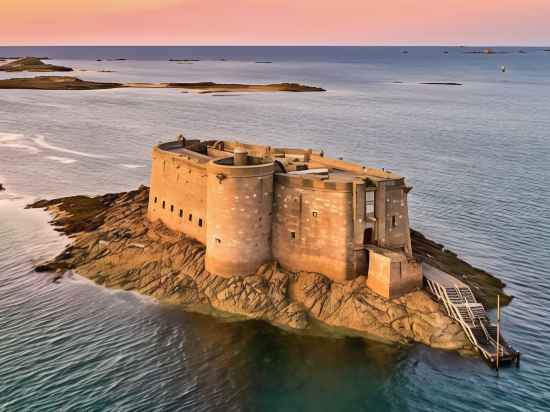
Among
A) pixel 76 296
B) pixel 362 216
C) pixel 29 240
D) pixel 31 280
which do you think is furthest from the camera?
pixel 29 240

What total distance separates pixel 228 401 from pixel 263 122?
118 m

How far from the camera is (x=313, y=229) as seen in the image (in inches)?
1956

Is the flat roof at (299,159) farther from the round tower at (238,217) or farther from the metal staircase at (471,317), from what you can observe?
the metal staircase at (471,317)

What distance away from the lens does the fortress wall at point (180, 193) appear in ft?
185

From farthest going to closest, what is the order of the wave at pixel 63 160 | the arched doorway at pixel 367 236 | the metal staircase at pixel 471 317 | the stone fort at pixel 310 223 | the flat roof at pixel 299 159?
the wave at pixel 63 160
the flat roof at pixel 299 159
the arched doorway at pixel 367 236
the stone fort at pixel 310 223
the metal staircase at pixel 471 317

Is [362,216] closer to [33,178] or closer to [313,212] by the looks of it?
[313,212]

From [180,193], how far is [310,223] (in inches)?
612

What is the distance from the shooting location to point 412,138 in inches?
5094

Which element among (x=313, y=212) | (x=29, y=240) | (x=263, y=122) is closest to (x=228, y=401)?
(x=313, y=212)

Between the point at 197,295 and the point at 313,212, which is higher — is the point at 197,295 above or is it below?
below

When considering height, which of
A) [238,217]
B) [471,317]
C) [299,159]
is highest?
[299,159]

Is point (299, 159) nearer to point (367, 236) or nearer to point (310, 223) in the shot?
point (310, 223)

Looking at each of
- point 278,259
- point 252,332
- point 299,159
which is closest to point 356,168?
point 299,159

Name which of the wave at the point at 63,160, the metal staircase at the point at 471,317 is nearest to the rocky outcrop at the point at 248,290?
the metal staircase at the point at 471,317
